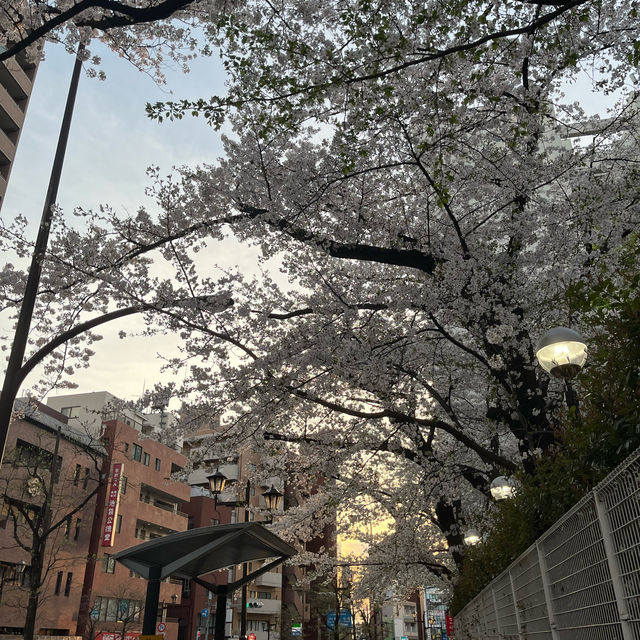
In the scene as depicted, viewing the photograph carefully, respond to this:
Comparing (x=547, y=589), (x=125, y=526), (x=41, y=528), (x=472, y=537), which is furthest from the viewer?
(x=125, y=526)

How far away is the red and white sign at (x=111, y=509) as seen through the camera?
35.2 m

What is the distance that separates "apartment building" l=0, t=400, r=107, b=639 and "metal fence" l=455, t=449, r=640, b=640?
2337 cm

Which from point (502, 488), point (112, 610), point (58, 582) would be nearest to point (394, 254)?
point (502, 488)

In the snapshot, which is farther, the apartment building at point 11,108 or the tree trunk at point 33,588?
the apartment building at point 11,108

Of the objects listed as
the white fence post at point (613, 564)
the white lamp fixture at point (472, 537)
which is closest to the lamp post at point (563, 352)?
the white fence post at point (613, 564)

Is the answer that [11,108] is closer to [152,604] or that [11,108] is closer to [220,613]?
[220,613]

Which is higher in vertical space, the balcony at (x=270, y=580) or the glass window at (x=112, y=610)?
the balcony at (x=270, y=580)

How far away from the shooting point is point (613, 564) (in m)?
2.99

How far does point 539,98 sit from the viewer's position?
9.11 meters

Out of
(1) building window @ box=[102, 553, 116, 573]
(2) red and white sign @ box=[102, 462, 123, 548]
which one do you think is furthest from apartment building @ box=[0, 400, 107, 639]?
(1) building window @ box=[102, 553, 116, 573]

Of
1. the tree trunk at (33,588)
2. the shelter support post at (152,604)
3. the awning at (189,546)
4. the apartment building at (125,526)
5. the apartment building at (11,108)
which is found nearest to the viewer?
the awning at (189,546)

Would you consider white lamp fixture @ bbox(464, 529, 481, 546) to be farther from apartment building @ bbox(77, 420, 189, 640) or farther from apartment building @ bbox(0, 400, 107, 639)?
apartment building @ bbox(77, 420, 189, 640)

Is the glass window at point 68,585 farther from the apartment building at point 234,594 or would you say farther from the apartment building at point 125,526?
the apartment building at point 234,594

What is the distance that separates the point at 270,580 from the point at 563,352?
178 ft
